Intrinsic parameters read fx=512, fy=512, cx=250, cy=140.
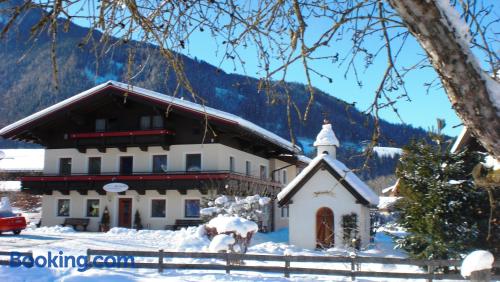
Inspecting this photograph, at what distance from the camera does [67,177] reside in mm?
30359

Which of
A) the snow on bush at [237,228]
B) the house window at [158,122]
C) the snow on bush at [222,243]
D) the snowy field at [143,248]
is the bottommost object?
the snowy field at [143,248]

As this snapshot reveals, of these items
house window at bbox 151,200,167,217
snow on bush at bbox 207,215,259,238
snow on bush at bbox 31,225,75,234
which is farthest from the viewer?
house window at bbox 151,200,167,217

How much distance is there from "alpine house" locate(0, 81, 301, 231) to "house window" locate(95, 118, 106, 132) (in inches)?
0.7

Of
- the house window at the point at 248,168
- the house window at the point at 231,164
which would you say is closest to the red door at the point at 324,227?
the house window at the point at 231,164

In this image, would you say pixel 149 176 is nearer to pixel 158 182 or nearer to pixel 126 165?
pixel 158 182

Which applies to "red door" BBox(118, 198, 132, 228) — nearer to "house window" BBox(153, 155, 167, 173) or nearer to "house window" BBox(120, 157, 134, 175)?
"house window" BBox(120, 157, 134, 175)

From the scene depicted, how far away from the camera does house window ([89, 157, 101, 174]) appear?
103 feet

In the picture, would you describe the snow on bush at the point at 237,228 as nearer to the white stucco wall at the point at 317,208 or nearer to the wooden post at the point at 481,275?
the white stucco wall at the point at 317,208

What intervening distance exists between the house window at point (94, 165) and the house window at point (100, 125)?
179 centimetres

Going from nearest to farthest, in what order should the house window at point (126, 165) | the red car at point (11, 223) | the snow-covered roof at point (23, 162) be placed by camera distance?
1. the red car at point (11, 223)
2. the house window at point (126, 165)
3. the snow-covered roof at point (23, 162)

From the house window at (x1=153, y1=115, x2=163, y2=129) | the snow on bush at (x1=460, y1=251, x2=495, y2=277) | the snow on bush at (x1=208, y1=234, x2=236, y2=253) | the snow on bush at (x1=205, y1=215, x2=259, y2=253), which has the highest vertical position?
the house window at (x1=153, y1=115, x2=163, y2=129)

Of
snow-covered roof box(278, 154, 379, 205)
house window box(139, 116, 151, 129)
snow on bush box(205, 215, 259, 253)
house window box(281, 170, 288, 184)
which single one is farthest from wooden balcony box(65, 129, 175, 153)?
snow on bush box(205, 215, 259, 253)

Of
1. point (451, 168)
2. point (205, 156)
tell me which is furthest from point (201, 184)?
point (451, 168)

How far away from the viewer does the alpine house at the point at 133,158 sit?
2831 cm
